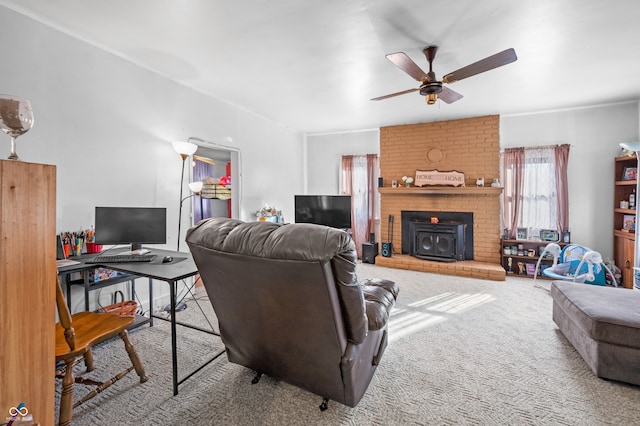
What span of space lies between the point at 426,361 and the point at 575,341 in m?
1.22

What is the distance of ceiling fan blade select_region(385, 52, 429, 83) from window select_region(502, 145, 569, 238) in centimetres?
319

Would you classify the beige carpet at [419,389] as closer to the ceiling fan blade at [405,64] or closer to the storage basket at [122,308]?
the storage basket at [122,308]

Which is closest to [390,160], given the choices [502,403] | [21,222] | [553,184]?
[553,184]

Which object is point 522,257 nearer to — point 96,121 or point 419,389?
point 419,389

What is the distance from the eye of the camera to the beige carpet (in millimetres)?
1671

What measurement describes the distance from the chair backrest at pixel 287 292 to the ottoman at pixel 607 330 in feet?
5.75

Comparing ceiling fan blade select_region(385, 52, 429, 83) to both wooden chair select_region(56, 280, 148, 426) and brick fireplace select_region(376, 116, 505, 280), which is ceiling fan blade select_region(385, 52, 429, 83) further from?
brick fireplace select_region(376, 116, 505, 280)

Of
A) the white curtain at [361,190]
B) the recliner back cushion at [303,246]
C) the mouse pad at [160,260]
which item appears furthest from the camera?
the white curtain at [361,190]

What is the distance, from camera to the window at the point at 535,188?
452cm

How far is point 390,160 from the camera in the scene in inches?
222

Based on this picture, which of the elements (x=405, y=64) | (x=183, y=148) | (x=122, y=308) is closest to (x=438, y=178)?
(x=405, y=64)

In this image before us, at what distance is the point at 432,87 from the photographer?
2668 mm

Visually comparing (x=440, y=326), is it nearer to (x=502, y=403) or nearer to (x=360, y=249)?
(x=502, y=403)

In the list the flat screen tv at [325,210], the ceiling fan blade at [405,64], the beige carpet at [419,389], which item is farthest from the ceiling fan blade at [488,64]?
the flat screen tv at [325,210]
